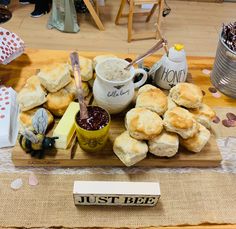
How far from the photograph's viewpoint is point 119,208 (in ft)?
1.91

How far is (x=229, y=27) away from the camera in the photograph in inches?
33.0

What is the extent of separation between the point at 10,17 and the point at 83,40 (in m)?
0.51

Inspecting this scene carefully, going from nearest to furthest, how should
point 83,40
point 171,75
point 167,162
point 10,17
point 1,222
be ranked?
point 1,222
point 167,162
point 171,75
point 83,40
point 10,17

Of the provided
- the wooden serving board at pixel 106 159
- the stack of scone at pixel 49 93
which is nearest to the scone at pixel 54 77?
the stack of scone at pixel 49 93

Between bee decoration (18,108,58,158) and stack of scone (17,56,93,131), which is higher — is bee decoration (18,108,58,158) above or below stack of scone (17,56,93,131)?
below

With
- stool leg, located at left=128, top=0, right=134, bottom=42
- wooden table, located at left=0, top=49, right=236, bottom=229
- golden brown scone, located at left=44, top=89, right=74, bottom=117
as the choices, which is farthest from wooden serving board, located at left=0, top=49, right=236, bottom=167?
stool leg, located at left=128, top=0, right=134, bottom=42

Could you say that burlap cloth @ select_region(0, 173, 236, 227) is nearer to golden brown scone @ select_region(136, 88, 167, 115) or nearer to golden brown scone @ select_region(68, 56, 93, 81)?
golden brown scone @ select_region(136, 88, 167, 115)

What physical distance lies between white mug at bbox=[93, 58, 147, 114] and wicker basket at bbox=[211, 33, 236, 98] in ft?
0.95

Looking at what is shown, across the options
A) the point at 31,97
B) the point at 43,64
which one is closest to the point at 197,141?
the point at 31,97

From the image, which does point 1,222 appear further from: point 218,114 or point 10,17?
point 10,17

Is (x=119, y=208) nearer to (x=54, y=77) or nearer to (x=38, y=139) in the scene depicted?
(x=38, y=139)

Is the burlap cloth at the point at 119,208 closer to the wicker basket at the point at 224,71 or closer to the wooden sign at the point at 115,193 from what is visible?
the wooden sign at the point at 115,193

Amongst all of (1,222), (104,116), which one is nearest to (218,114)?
(104,116)

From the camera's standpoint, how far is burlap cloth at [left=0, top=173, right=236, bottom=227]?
0.56 metres
